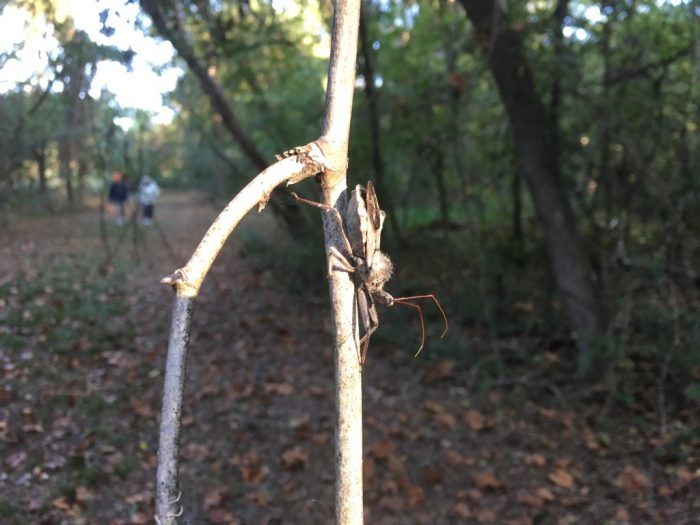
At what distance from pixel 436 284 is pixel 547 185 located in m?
2.58

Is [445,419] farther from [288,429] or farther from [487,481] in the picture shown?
[288,429]

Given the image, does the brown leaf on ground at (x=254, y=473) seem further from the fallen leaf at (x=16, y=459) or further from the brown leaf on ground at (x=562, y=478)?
the brown leaf on ground at (x=562, y=478)

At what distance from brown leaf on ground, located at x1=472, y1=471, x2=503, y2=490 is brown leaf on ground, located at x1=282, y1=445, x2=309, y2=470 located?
1.51m

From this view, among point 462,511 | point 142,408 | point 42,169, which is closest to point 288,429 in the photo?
point 142,408

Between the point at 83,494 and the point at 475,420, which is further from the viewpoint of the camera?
the point at 475,420

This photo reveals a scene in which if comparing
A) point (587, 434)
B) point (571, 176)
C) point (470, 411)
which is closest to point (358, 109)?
point (571, 176)

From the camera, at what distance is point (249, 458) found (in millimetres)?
5504

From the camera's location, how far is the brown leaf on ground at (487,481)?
5367 mm

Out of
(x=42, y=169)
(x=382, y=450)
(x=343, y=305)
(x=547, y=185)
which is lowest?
(x=382, y=450)

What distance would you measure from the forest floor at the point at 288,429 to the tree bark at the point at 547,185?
35.4 inches

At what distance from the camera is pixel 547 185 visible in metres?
7.13

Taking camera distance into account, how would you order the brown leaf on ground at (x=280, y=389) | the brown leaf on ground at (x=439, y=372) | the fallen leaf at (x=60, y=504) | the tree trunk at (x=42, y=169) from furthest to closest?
1. the tree trunk at (x=42, y=169)
2. the brown leaf on ground at (x=439, y=372)
3. the brown leaf on ground at (x=280, y=389)
4. the fallen leaf at (x=60, y=504)

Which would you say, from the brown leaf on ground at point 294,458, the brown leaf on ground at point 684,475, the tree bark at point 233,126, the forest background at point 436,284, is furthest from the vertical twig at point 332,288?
the tree bark at point 233,126

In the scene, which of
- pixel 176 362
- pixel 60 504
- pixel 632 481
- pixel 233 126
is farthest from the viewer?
pixel 233 126
